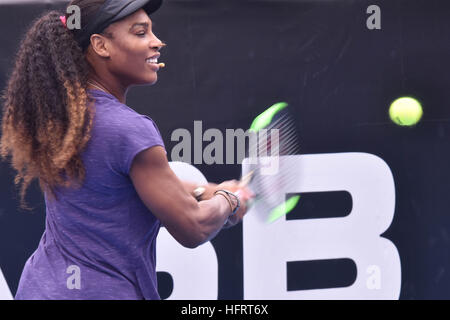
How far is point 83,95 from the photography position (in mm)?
1774

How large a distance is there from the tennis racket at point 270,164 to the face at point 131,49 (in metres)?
0.61

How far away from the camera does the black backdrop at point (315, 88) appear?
3342 mm

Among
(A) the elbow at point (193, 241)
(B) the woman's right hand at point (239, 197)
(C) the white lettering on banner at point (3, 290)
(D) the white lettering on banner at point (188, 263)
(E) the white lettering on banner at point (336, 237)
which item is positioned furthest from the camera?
(E) the white lettering on banner at point (336, 237)

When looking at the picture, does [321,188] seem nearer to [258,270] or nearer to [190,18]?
[258,270]

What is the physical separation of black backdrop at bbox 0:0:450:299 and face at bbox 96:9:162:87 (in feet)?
4.76

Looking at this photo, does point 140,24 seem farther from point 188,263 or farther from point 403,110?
point 403,110

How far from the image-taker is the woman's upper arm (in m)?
1.71

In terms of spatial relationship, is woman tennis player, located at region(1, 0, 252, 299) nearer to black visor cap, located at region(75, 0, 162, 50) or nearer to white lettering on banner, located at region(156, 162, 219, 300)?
black visor cap, located at region(75, 0, 162, 50)

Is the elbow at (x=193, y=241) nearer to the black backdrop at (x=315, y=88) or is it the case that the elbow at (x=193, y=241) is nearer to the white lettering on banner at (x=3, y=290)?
the black backdrop at (x=315, y=88)

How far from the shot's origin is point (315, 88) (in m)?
3.52

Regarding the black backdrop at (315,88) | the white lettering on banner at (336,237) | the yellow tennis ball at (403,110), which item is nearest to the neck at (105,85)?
the black backdrop at (315,88)

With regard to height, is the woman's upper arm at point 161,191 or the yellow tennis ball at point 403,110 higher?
the yellow tennis ball at point 403,110

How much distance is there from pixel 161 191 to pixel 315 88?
77.8 inches

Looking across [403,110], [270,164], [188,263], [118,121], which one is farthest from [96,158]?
[403,110]
